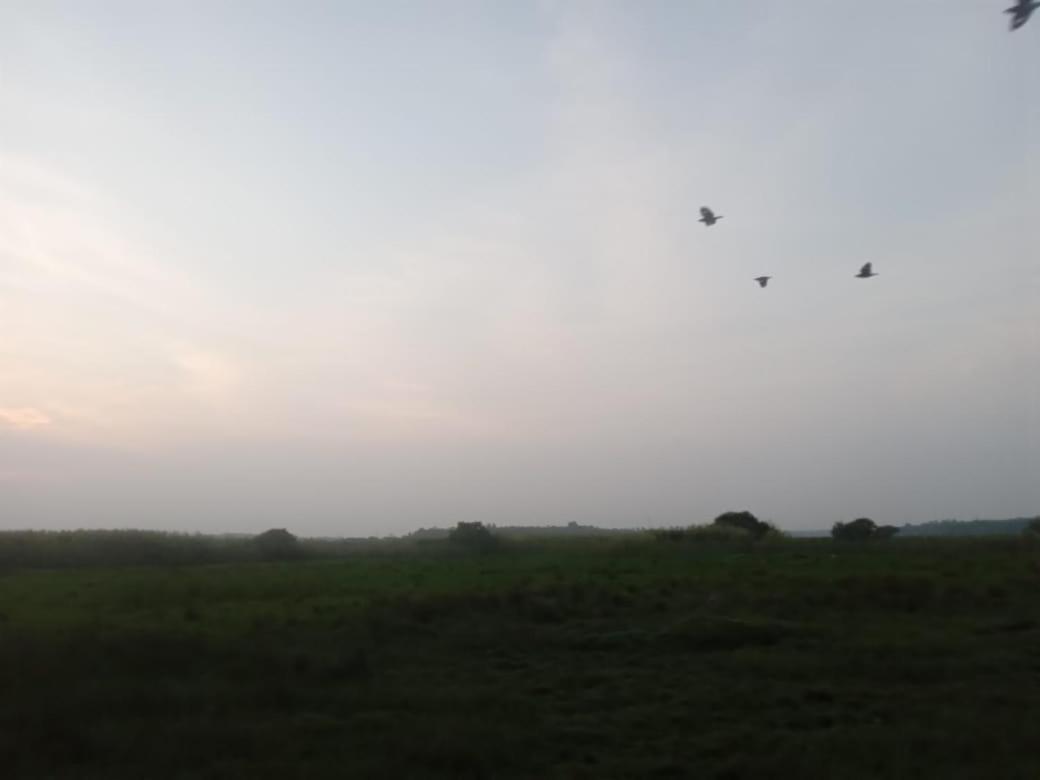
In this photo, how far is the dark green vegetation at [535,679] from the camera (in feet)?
34.3

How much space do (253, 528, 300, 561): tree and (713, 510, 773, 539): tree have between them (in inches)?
978

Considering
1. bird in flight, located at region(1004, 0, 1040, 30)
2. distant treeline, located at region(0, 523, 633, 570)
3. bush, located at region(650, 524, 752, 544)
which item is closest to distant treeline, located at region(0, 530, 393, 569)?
distant treeline, located at region(0, 523, 633, 570)

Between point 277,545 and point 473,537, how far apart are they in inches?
402

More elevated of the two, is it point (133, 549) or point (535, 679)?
point (133, 549)

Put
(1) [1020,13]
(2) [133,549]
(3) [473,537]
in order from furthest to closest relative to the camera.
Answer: (3) [473,537] < (2) [133,549] < (1) [1020,13]

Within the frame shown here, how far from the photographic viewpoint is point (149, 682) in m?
13.7

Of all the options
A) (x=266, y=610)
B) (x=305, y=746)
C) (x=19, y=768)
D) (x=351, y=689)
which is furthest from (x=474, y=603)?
(x=19, y=768)

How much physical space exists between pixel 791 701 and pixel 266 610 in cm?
1302

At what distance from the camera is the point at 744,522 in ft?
189

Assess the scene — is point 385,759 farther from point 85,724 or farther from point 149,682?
point 149,682

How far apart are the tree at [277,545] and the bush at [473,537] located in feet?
27.4

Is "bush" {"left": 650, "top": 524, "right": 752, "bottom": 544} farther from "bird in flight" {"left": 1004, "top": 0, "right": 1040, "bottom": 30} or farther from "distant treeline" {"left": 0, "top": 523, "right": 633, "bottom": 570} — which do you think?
"bird in flight" {"left": 1004, "top": 0, "right": 1040, "bottom": 30}

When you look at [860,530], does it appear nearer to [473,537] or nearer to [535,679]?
[473,537]

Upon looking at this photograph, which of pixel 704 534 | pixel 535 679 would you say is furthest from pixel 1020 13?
pixel 704 534
